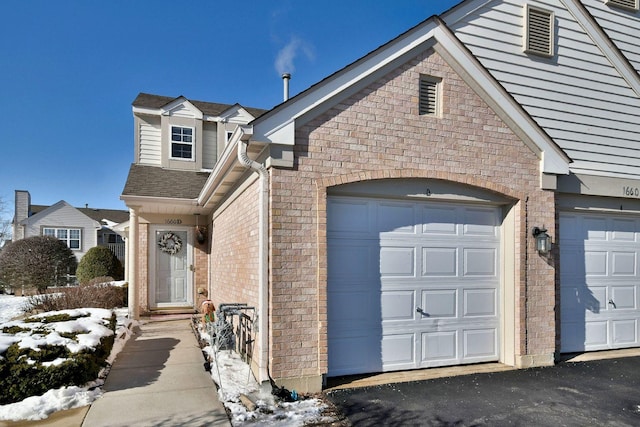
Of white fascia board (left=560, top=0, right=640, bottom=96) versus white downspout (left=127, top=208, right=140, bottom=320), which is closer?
white fascia board (left=560, top=0, right=640, bottom=96)

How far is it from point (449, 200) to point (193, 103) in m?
10.4

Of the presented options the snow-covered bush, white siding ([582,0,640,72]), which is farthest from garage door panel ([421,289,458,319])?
white siding ([582,0,640,72])

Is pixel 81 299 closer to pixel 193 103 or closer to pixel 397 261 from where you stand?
pixel 193 103

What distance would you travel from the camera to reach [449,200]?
5891 mm

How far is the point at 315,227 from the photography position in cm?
501

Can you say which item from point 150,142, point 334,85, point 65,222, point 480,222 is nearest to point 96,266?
point 150,142

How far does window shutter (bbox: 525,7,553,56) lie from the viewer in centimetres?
723

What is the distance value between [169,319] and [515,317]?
8.21 meters

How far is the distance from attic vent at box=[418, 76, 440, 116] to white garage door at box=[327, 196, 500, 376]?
56.5 inches

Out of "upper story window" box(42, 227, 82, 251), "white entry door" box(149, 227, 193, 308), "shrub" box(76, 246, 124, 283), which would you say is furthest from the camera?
"upper story window" box(42, 227, 82, 251)

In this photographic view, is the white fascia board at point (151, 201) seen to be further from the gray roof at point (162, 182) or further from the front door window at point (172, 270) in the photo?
the front door window at point (172, 270)

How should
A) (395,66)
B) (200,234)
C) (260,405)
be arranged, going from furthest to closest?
(200,234) → (395,66) → (260,405)

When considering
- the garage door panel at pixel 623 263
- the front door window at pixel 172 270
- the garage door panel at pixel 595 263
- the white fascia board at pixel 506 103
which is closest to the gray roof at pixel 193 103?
the front door window at pixel 172 270

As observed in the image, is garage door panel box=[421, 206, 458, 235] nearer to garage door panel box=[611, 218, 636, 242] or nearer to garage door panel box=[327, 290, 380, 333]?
garage door panel box=[327, 290, 380, 333]
